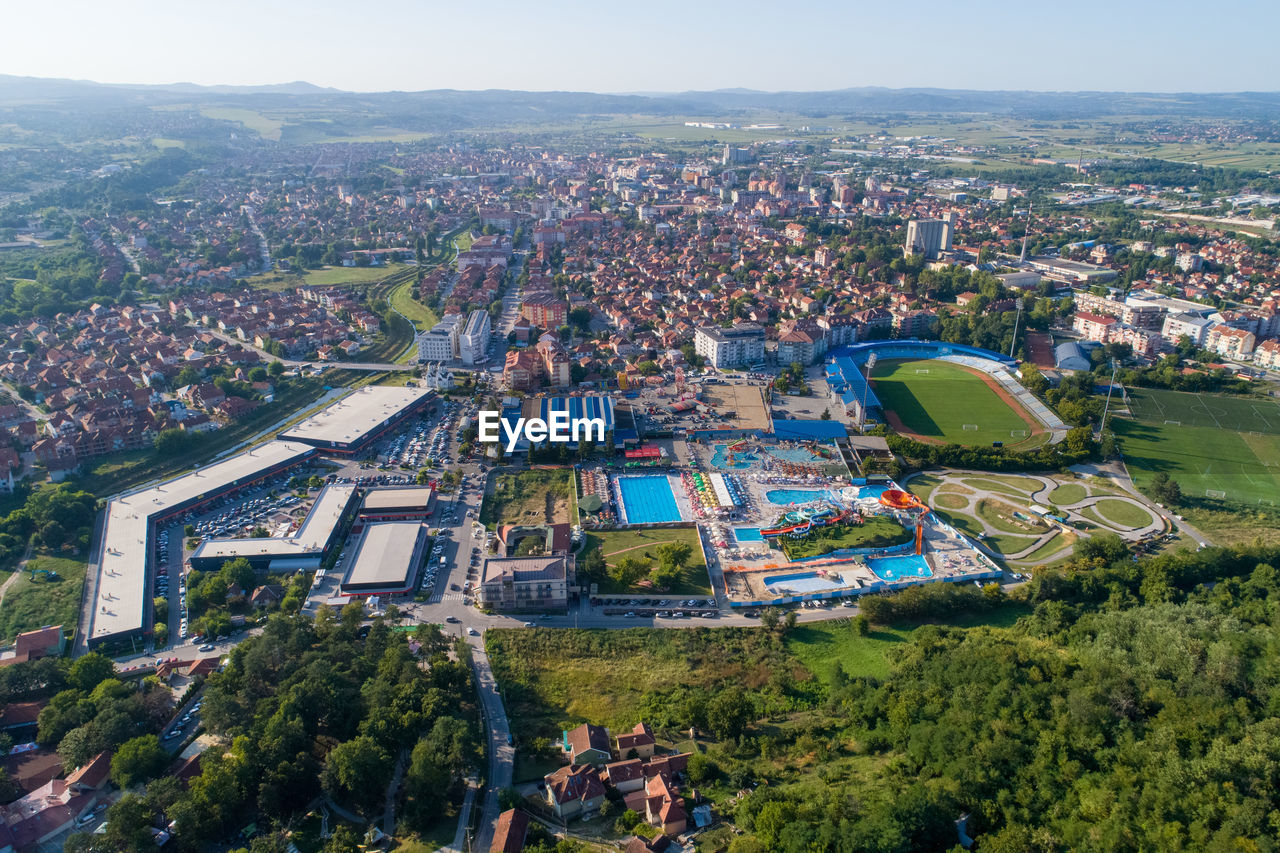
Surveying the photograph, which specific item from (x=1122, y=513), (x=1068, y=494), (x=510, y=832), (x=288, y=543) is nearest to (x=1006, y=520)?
(x=1068, y=494)

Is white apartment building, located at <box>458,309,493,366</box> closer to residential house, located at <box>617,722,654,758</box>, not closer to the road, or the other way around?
the road

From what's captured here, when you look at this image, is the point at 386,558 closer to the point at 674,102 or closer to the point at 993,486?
the point at 993,486

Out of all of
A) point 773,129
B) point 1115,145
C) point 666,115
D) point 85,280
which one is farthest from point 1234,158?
point 666,115

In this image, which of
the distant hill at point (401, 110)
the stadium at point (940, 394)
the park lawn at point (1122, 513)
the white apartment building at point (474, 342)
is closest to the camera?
the park lawn at point (1122, 513)

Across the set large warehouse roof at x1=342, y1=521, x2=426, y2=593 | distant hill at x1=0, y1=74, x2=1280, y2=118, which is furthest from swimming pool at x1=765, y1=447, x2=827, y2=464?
distant hill at x1=0, y1=74, x2=1280, y2=118

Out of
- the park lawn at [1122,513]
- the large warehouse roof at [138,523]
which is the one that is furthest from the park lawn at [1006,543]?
the large warehouse roof at [138,523]

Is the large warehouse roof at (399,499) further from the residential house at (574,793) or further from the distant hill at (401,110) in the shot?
the distant hill at (401,110)
